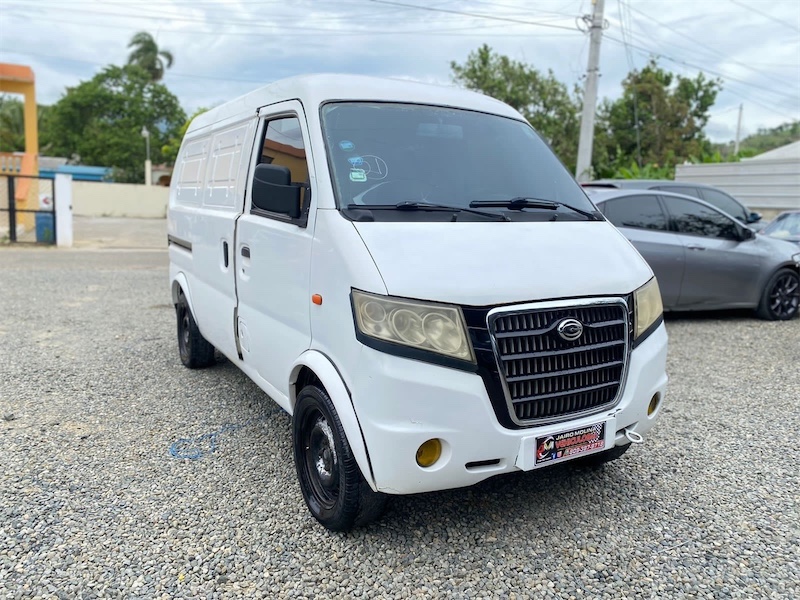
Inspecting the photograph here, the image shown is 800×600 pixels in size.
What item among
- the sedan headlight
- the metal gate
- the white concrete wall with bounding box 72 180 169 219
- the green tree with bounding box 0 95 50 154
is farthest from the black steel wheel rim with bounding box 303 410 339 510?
the green tree with bounding box 0 95 50 154

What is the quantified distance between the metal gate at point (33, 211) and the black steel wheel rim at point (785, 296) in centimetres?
1604

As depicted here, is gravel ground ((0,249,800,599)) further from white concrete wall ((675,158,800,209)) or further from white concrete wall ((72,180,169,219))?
white concrete wall ((72,180,169,219))

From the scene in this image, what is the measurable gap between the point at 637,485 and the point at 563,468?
0.42 meters

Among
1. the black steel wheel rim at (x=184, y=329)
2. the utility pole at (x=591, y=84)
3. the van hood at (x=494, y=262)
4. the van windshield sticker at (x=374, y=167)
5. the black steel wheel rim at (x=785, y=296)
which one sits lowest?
the black steel wheel rim at (x=184, y=329)

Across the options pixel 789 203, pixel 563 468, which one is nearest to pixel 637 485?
pixel 563 468

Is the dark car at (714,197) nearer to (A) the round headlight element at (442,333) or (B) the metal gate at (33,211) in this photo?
(A) the round headlight element at (442,333)

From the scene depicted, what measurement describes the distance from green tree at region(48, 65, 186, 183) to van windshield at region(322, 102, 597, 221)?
159 ft

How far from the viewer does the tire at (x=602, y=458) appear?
3637 mm

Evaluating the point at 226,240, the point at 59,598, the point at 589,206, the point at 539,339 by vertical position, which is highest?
the point at 589,206

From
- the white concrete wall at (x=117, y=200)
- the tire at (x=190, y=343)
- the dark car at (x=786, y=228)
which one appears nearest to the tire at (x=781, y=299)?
the dark car at (x=786, y=228)

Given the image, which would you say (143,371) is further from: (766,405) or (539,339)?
(766,405)

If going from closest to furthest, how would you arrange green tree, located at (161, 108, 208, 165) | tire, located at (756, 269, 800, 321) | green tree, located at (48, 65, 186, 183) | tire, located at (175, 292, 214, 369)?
tire, located at (175, 292, 214, 369), tire, located at (756, 269, 800, 321), green tree, located at (161, 108, 208, 165), green tree, located at (48, 65, 186, 183)

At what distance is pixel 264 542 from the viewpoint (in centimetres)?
308

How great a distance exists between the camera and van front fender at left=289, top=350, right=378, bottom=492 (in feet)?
9.12
